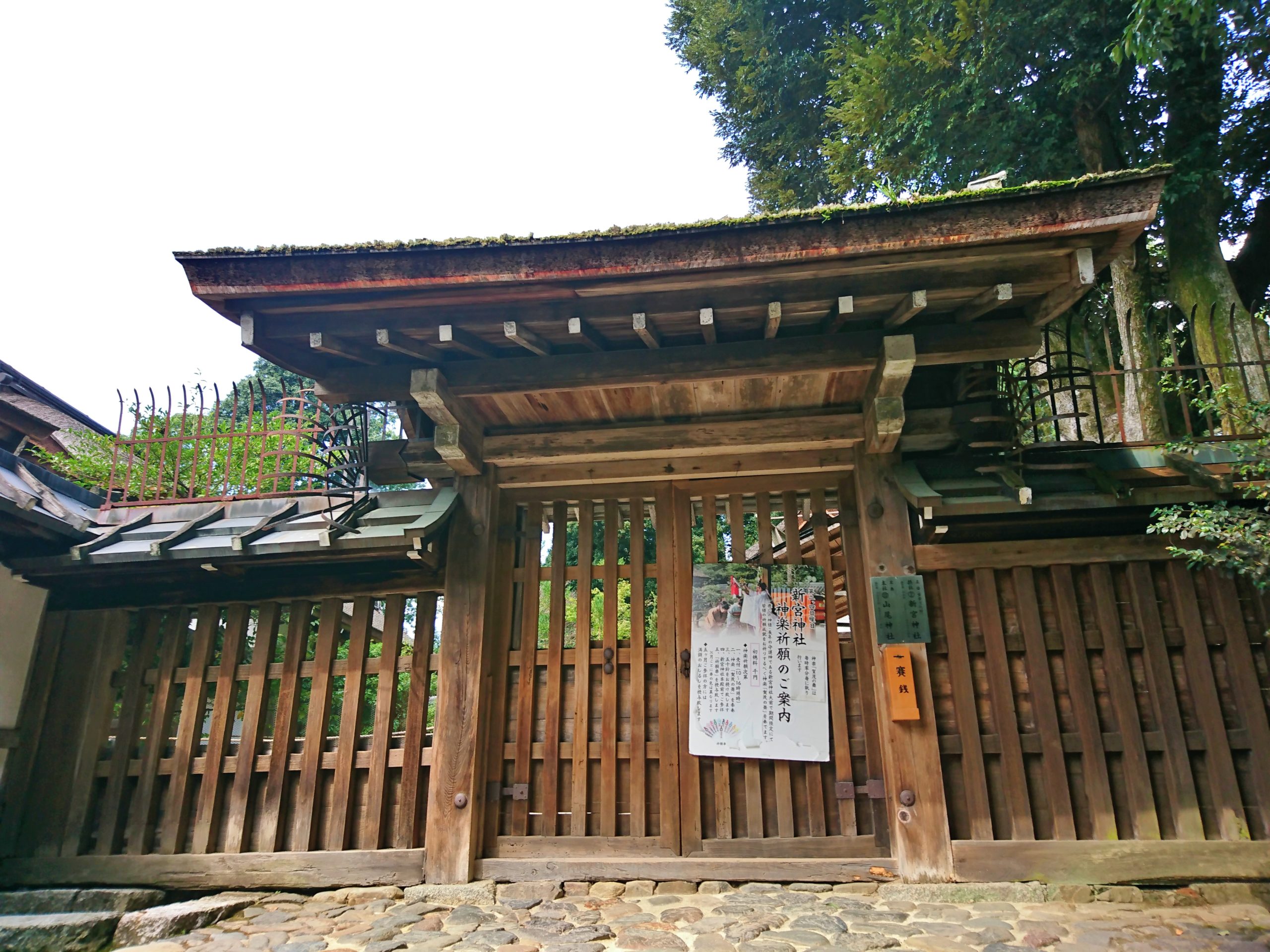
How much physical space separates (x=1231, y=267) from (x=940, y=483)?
9384mm

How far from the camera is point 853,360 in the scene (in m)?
4.87

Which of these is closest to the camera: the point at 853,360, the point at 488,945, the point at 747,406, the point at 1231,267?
the point at 488,945

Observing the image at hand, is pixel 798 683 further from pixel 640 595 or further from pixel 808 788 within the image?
pixel 640 595

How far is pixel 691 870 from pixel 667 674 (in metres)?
1.29

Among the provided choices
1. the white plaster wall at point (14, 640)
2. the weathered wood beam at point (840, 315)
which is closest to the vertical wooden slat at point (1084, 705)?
the weathered wood beam at point (840, 315)

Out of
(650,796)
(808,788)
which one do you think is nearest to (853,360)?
(808,788)

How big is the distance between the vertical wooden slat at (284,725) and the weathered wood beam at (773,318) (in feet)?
13.7

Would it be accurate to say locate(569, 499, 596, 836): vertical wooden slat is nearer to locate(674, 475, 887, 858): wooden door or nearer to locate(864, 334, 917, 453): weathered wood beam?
locate(674, 475, 887, 858): wooden door

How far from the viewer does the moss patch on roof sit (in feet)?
12.9

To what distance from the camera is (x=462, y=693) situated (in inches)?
210

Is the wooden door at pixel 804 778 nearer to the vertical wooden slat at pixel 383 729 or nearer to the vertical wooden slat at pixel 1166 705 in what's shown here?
the vertical wooden slat at pixel 1166 705

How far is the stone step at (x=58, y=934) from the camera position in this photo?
13.7 ft

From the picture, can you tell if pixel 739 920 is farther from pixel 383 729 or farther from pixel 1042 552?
pixel 1042 552

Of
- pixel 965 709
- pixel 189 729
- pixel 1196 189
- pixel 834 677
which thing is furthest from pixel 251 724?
pixel 1196 189
